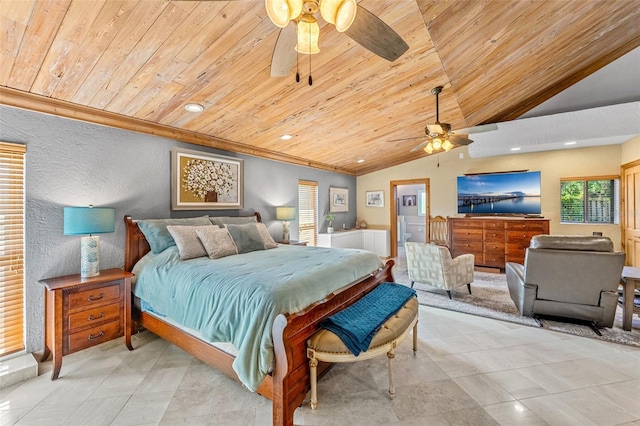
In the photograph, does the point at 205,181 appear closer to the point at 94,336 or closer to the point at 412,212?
the point at 94,336

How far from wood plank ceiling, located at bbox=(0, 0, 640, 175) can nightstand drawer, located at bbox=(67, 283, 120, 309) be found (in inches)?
69.2

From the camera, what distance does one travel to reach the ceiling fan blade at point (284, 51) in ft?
5.39

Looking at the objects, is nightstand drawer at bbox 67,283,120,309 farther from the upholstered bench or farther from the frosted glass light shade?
the frosted glass light shade

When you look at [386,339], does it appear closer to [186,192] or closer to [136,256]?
[136,256]

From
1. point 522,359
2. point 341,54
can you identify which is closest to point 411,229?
point 522,359

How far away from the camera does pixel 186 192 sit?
12.1 feet

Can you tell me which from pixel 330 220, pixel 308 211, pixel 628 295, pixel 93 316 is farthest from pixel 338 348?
pixel 330 220

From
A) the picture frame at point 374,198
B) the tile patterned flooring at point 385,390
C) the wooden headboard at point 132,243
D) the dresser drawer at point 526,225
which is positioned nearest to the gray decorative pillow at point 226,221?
the wooden headboard at point 132,243

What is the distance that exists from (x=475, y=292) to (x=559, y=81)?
356 cm

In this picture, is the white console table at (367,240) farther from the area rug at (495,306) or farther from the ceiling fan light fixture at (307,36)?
the ceiling fan light fixture at (307,36)

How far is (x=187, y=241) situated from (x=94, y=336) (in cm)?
114

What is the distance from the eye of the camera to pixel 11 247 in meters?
2.39

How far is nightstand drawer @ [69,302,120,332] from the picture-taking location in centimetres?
235

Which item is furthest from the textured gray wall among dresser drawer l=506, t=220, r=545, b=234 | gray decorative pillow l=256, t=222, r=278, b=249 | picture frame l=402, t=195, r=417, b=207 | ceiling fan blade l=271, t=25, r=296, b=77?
picture frame l=402, t=195, r=417, b=207
